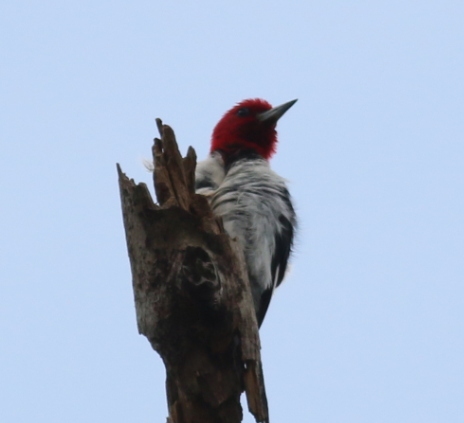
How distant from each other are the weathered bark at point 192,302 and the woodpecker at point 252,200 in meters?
0.75

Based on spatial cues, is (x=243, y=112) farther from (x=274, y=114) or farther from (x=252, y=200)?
(x=252, y=200)

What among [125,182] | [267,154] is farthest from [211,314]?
[267,154]

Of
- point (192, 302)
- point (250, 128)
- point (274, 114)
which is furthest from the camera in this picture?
point (274, 114)

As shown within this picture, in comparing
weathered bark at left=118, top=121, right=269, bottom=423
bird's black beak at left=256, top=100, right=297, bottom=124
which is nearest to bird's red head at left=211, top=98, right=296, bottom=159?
bird's black beak at left=256, top=100, right=297, bottom=124

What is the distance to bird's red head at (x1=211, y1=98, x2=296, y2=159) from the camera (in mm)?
6164

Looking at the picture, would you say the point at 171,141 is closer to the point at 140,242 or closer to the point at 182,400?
the point at 140,242

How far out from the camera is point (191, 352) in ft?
12.7

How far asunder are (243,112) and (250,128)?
0.24 metres

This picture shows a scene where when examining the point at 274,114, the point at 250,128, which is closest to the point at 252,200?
the point at 250,128

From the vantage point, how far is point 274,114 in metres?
6.48

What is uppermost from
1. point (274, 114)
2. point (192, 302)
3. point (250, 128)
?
point (274, 114)

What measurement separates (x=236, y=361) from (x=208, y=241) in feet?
2.11

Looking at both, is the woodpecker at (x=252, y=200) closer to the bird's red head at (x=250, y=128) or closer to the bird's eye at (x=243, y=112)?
the bird's red head at (x=250, y=128)

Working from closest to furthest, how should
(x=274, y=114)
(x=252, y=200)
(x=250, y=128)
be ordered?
1. (x=252, y=200)
2. (x=250, y=128)
3. (x=274, y=114)
